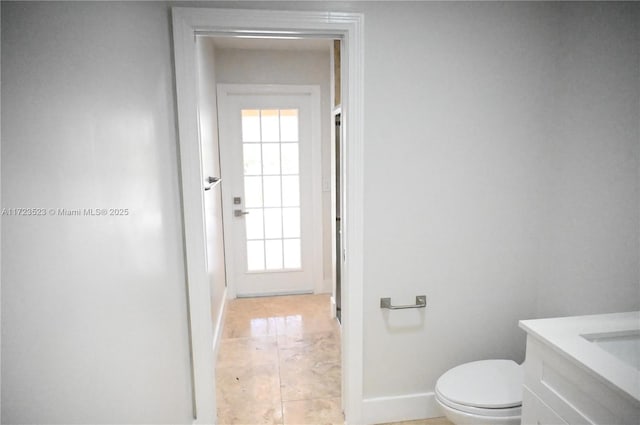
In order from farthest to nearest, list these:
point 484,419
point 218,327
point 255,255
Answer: point 255,255, point 218,327, point 484,419

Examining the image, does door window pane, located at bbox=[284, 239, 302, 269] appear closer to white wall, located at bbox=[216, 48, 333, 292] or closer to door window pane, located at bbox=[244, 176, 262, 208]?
door window pane, located at bbox=[244, 176, 262, 208]

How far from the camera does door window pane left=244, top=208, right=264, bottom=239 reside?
12.6 feet

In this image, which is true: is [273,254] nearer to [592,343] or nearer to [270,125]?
[270,125]

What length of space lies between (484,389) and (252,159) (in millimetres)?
2715

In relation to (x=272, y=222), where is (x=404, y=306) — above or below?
below

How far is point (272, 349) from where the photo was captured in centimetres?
299

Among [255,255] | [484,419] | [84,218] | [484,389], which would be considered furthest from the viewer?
[255,255]

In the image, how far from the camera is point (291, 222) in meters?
3.90

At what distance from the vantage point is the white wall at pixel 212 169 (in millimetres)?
2686

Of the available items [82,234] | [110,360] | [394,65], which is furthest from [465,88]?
[110,360]

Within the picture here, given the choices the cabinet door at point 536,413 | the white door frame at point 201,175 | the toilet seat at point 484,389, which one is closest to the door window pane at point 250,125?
the white door frame at point 201,175

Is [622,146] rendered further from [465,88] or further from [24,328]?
[24,328]

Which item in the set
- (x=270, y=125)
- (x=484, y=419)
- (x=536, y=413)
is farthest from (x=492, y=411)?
(x=270, y=125)

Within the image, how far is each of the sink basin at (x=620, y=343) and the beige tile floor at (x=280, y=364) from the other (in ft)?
3.42
